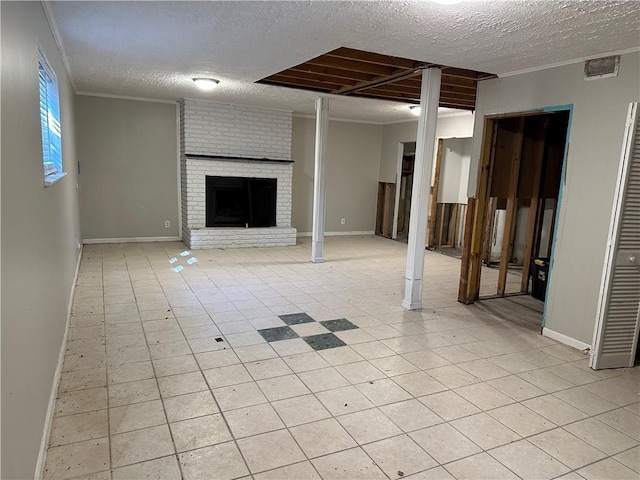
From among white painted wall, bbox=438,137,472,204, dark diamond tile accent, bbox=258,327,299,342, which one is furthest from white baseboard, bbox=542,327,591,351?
white painted wall, bbox=438,137,472,204

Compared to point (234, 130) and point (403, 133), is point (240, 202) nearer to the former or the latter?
point (234, 130)

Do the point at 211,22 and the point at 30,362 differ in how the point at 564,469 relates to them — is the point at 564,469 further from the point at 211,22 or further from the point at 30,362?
the point at 211,22

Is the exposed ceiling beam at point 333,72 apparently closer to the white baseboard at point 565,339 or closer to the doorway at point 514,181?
the doorway at point 514,181

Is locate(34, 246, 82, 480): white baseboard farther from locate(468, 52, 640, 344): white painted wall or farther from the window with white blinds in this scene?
locate(468, 52, 640, 344): white painted wall

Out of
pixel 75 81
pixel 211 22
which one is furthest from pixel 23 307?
pixel 75 81

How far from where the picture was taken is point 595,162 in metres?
3.43

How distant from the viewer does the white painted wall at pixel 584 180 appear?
3287mm

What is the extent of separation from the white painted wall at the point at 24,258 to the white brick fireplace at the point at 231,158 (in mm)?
4383

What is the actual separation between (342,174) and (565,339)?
19.4 ft

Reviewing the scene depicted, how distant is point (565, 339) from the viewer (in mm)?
3678

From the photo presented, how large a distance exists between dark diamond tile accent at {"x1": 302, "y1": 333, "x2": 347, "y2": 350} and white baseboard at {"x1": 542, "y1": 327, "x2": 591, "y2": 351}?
6.32ft

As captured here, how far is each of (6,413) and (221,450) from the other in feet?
3.38

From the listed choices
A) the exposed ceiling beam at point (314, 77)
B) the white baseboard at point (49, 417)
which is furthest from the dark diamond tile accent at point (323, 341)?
the exposed ceiling beam at point (314, 77)

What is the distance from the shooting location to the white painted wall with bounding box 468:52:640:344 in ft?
10.8
